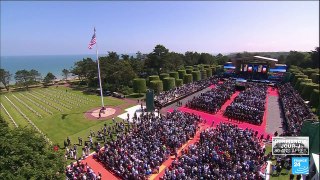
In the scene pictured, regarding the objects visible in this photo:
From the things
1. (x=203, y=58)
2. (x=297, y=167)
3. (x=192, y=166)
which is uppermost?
(x=203, y=58)

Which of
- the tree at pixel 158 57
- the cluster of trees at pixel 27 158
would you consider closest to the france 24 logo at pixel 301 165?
the cluster of trees at pixel 27 158

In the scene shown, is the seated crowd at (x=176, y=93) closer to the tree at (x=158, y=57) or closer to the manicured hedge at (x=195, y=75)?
the manicured hedge at (x=195, y=75)

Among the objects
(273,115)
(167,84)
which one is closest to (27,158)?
(273,115)

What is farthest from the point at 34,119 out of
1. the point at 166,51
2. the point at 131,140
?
the point at 166,51

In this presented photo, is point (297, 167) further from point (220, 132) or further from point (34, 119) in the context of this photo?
point (34, 119)

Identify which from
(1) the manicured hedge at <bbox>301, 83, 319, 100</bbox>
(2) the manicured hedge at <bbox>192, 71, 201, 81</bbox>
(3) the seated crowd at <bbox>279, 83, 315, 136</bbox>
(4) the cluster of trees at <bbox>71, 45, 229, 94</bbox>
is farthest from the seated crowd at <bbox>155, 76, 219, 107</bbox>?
(1) the manicured hedge at <bbox>301, 83, 319, 100</bbox>

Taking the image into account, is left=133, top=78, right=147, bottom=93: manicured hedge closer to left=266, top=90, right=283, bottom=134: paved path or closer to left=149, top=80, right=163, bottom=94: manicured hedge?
left=149, top=80, right=163, bottom=94: manicured hedge

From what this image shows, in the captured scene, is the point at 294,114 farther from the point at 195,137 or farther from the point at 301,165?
the point at 301,165
